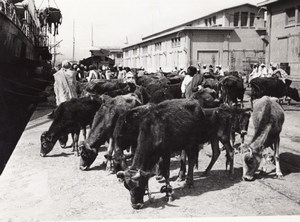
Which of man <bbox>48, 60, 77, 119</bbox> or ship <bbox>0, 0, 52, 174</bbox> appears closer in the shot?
man <bbox>48, 60, 77, 119</bbox>

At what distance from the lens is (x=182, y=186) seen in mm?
6379

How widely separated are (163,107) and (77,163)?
2.98 metres

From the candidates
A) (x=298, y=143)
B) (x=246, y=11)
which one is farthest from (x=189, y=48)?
(x=298, y=143)

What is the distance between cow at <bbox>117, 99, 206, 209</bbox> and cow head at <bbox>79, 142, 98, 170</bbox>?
6.93 ft

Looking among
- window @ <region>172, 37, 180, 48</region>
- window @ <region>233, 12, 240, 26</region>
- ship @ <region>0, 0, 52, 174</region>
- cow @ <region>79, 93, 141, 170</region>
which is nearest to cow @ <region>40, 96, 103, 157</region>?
cow @ <region>79, 93, 141, 170</region>

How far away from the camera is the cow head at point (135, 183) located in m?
5.31

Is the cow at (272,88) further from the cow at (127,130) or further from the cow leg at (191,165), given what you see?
the cow at (127,130)

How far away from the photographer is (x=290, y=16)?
21.0 meters

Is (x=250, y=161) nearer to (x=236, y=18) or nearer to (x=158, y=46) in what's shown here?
(x=236, y=18)

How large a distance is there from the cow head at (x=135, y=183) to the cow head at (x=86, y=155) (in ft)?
7.47

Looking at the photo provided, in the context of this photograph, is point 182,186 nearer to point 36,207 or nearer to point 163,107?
point 163,107

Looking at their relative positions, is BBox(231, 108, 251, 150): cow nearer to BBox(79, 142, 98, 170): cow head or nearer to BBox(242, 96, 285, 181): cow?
BBox(242, 96, 285, 181): cow

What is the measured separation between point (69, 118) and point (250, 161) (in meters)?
4.41

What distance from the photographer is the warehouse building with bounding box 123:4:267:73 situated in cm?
2975
